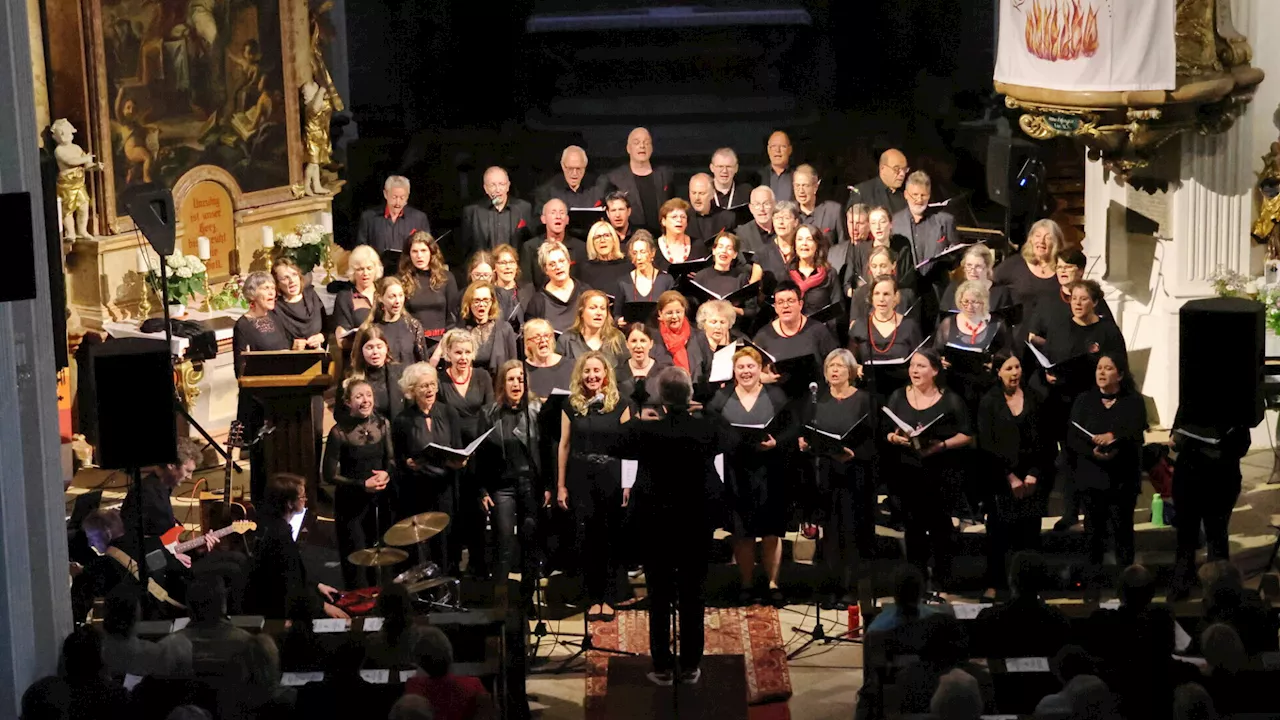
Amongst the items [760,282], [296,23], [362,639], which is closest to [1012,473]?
[760,282]

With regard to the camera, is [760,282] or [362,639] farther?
[760,282]

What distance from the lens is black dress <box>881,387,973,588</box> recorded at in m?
9.02

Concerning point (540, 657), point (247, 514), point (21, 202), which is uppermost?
point (21, 202)

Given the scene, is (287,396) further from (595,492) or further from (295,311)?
(595,492)

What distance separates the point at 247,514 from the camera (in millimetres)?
9328

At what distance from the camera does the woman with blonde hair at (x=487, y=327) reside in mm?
9945

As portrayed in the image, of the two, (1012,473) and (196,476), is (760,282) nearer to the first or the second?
(1012,473)

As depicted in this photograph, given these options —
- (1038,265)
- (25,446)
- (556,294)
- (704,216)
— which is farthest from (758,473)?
(25,446)

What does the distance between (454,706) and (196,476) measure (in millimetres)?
5398

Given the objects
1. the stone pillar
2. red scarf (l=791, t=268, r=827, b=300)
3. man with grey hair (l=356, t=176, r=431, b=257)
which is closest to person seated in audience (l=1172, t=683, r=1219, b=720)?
the stone pillar

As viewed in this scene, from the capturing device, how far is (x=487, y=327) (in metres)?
10.0

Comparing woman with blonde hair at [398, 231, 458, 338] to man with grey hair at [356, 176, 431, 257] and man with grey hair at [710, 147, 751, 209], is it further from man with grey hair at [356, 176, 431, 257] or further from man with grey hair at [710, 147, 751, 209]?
man with grey hair at [710, 147, 751, 209]

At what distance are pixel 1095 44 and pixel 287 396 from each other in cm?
485

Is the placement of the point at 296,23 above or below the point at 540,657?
above
